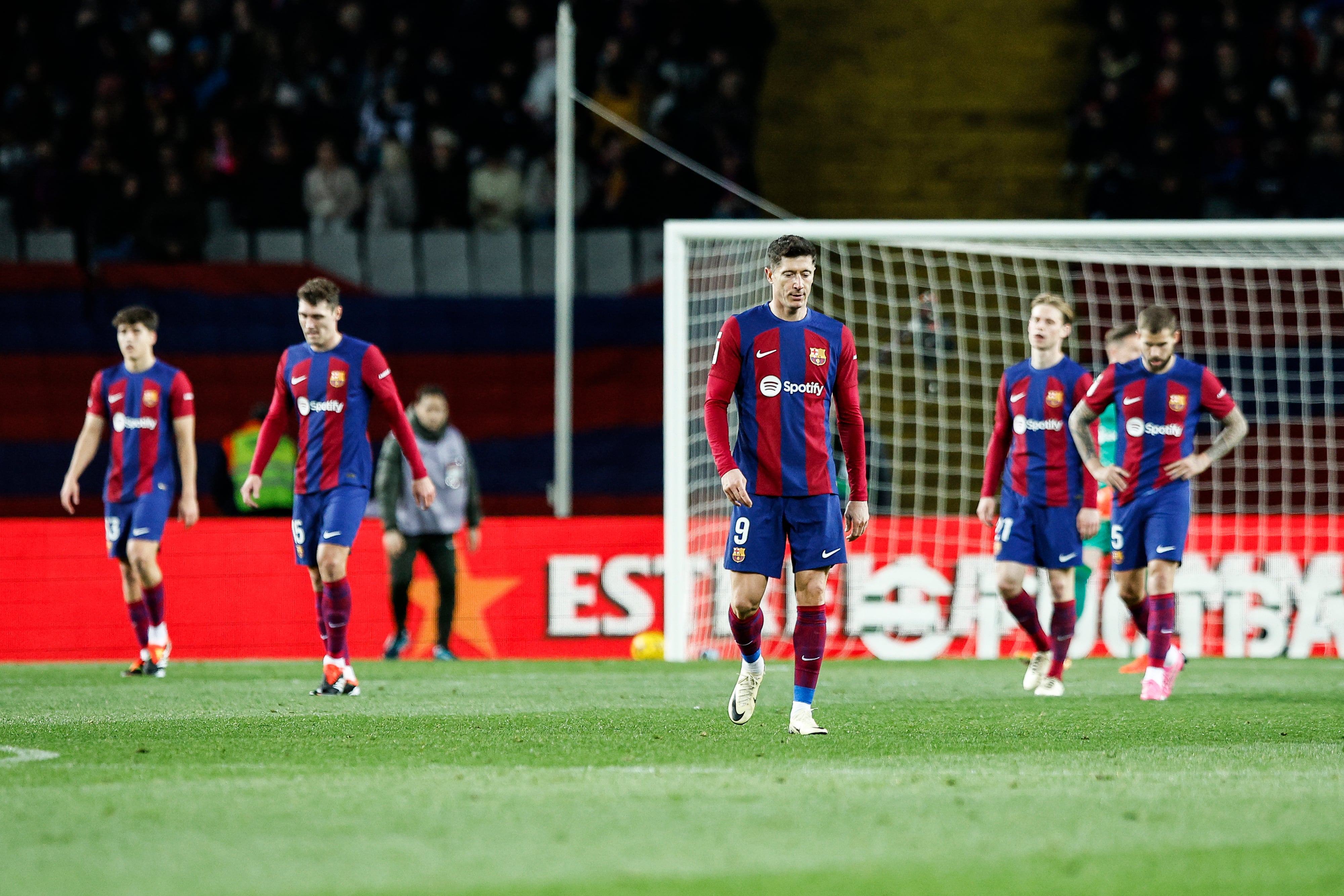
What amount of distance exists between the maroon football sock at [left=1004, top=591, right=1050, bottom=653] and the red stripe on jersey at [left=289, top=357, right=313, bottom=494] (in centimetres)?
380

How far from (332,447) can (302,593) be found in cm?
425

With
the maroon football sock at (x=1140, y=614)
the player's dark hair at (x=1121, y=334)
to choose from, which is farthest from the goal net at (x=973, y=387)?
the maroon football sock at (x=1140, y=614)

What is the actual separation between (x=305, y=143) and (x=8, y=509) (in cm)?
487

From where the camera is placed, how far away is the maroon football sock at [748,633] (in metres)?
7.01

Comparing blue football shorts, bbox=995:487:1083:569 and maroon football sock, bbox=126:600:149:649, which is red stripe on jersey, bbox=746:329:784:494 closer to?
blue football shorts, bbox=995:487:1083:569

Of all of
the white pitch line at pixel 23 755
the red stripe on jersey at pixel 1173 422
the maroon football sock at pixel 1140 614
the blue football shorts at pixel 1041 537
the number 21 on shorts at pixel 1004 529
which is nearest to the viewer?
the white pitch line at pixel 23 755

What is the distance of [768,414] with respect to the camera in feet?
22.1

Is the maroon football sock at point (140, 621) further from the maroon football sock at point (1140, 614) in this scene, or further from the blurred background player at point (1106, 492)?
the maroon football sock at point (1140, 614)

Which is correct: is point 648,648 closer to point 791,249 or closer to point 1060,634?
point 1060,634

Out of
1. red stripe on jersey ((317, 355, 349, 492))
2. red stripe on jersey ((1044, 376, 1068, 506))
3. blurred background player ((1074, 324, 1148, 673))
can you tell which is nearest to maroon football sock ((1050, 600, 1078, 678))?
→ red stripe on jersey ((1044, 376, 1068, 506))

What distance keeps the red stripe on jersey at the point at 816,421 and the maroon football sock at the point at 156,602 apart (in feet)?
17.2

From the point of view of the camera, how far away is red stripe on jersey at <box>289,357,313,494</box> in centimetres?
881

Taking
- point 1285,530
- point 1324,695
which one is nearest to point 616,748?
point 1324,695

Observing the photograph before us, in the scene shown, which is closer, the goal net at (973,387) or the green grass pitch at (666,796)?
the green grass pitch at (666,796)
